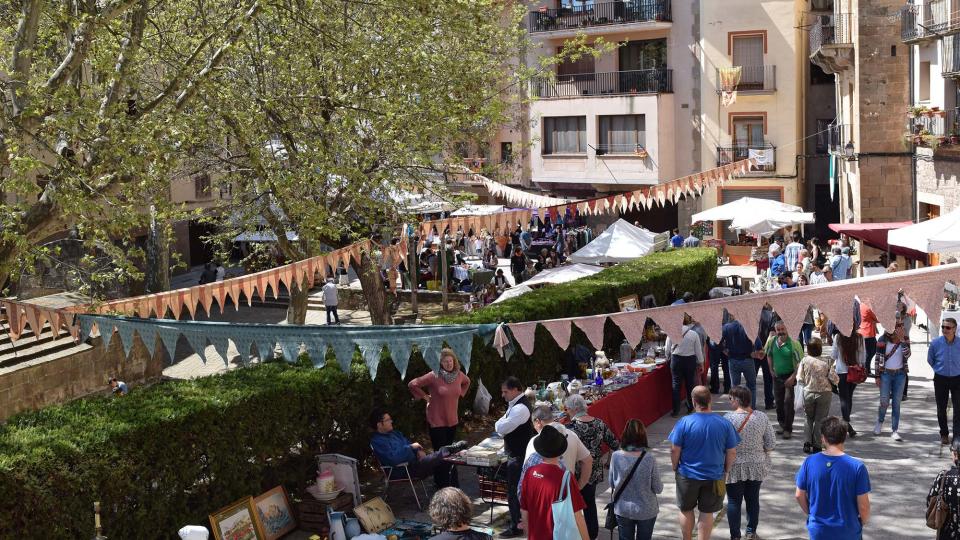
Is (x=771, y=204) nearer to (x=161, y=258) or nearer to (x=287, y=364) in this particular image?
(x=161, y=258)

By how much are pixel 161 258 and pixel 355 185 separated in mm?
10084

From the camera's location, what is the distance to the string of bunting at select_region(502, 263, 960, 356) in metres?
9.09

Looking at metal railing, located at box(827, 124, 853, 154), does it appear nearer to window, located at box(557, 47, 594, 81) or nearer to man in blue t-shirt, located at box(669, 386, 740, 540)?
window, located at box(557, 47, 594, 81)

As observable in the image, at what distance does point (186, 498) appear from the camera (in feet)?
33.7

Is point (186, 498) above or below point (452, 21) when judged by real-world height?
below

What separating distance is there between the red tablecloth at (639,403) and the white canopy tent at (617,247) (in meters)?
9.39

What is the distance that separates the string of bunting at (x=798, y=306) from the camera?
9.09 m

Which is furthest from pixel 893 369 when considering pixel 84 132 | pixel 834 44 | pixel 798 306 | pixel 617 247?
pixel 834 44

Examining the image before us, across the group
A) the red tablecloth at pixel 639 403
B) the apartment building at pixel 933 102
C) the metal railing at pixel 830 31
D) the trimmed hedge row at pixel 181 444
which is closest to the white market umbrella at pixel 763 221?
the apartment building at pixel 933 102

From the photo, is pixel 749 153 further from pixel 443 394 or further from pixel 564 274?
pixel 443 394

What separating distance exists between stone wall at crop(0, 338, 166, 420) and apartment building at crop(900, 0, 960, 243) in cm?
1749

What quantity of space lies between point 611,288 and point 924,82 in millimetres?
15701

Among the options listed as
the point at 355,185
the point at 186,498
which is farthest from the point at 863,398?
the point at 186,498

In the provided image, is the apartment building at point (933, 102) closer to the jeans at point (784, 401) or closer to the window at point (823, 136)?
the window at point (823, 136)
